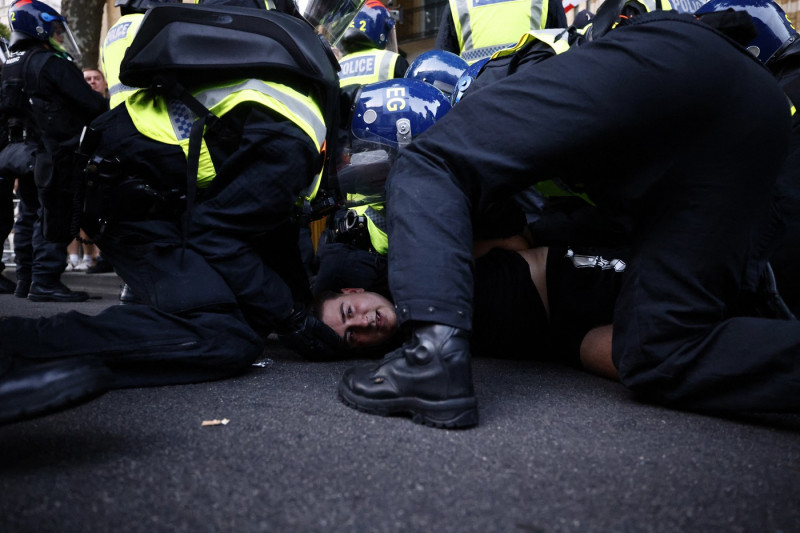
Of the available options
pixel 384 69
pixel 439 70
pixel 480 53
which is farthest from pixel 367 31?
pixel 439 70

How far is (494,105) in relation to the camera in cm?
119

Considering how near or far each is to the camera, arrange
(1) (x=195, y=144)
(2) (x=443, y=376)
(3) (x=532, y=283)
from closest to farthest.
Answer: (2) (x=443, y=376)
(1) (x=195, y=144)
(3) (x=532, y=283)

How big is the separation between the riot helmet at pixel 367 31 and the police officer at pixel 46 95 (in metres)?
1.54

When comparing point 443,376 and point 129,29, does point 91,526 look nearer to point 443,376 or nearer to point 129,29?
point 443,376

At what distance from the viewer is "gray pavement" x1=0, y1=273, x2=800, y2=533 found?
76 centimetres

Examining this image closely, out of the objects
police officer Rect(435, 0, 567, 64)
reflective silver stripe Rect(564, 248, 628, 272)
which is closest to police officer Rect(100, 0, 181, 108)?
police officer Rect(435, 0, 567, 64)

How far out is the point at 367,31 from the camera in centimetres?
334

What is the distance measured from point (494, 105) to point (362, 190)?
85 centimetres

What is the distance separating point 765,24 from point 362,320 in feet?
5.39

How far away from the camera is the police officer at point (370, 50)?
3.05m

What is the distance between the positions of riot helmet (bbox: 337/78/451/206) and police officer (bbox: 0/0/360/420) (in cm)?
23

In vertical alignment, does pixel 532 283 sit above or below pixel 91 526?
below

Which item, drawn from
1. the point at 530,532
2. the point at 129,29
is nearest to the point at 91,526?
the point at 530,532

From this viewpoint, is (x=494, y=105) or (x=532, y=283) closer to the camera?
(x=494, y=105)
